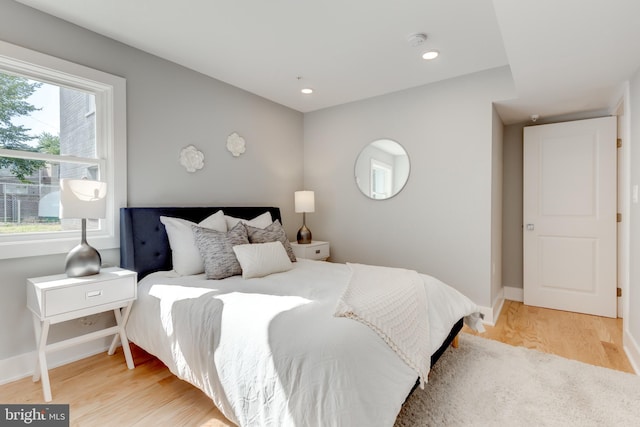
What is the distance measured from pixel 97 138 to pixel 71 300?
1312mm

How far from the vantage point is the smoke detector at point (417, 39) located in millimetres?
2441

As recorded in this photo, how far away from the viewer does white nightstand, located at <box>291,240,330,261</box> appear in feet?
12.6

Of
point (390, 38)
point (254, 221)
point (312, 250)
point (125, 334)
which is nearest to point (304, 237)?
point (312, 250)

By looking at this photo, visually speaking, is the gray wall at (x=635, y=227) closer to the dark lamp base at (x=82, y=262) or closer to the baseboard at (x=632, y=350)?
the baseboard at (x=632, y=350)

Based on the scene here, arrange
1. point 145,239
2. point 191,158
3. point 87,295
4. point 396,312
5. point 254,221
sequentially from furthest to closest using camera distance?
1. point 254,221
2. point 191,158
3. point 145,239
4. point 87,295
5. point 396,312

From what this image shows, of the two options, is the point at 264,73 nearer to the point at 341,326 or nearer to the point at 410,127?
the point at 410,127

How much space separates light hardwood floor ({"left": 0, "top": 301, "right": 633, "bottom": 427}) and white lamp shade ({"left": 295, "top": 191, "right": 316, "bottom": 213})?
2273 mm

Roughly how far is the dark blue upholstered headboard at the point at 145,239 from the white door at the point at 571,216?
12.9 feet

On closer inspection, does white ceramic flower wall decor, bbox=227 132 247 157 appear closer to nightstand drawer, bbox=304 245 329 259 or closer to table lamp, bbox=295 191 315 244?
table lamp, bbox=295 191 315 244

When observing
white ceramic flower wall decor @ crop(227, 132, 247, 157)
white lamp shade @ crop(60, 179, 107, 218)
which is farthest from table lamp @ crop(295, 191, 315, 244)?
white lamp shade @ crop(60, 179, 107, 218)

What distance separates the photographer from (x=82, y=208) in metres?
2.07

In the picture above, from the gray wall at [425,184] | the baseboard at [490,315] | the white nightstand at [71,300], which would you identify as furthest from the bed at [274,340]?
the gray wall at [425,184]

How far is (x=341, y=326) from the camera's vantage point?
1.43m

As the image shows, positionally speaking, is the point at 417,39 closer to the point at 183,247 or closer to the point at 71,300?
the point at 183,247
